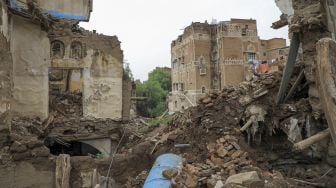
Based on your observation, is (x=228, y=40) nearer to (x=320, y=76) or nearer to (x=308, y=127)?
(x=308, y=127)

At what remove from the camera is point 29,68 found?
10.5m

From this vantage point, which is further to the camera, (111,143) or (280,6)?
(111,143)

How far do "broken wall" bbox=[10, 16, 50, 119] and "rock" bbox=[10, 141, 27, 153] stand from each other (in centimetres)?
364

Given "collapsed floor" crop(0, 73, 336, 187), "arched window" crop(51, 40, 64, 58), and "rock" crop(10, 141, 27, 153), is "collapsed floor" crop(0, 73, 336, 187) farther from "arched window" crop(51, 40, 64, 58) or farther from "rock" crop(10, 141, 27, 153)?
"arched window" crop(51, 40, 64, 58)

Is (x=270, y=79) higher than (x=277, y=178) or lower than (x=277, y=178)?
higher

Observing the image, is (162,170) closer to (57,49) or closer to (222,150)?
(222,150)

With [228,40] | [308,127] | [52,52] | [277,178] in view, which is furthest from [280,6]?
[228,40]

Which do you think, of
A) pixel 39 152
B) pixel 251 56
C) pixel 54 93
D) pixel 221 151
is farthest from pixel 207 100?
pixel 251 56

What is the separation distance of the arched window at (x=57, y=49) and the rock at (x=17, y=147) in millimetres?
7310

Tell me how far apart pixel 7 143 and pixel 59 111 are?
290 inches

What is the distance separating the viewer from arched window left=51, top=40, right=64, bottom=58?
13492mm

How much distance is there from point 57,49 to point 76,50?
2.61 feet

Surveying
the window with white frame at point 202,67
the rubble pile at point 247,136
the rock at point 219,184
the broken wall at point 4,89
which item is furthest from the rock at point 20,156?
the window with white frame at point 202,67

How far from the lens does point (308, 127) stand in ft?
25.9
